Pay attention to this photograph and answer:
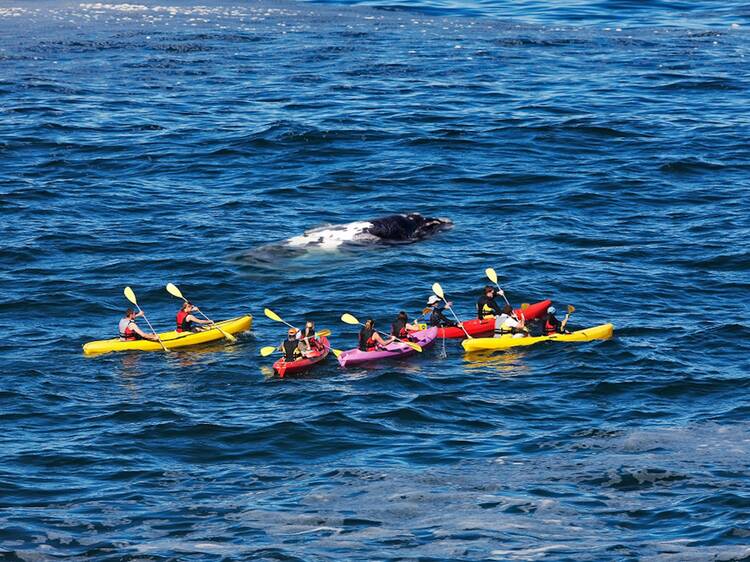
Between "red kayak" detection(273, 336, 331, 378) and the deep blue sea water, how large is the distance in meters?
0.27

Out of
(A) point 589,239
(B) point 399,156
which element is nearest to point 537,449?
(A) point 589,239

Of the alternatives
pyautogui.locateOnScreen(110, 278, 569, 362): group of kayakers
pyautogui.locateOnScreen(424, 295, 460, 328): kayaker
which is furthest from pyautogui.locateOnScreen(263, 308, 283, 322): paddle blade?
pyautogui.locateOnScreen(424, 295, 460, 328): kayaker

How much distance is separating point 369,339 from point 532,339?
4103mm

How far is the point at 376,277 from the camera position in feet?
123

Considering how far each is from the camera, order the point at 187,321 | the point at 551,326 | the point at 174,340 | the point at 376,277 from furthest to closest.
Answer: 1. the point at 376,277
2. the point at 187,321
3. the point at 551,326
4. the point at 174,340

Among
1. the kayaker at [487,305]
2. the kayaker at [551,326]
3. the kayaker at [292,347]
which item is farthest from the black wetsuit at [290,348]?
the kayaker at [551,326]

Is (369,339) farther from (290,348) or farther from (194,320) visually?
(194,320)

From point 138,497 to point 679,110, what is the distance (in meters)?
37.5

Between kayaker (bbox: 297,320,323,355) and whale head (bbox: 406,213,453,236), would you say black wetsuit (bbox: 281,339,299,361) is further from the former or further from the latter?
whale head (bbox: 406,213,453,236)

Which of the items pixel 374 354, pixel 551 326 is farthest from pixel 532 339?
pixel 374 354

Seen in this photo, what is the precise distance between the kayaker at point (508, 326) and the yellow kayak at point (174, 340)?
6.18m

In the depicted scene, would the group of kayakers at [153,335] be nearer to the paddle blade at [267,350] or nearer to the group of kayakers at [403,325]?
the group of kayakers at [403,325]

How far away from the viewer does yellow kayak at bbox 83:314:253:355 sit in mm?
30969

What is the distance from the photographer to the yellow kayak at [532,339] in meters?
31.1
